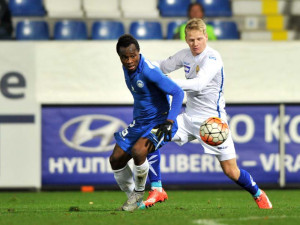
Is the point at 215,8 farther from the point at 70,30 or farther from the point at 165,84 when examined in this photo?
the point at 165,84

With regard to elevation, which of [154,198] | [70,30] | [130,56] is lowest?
[154,198]

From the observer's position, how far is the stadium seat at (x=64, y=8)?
42.8 ft

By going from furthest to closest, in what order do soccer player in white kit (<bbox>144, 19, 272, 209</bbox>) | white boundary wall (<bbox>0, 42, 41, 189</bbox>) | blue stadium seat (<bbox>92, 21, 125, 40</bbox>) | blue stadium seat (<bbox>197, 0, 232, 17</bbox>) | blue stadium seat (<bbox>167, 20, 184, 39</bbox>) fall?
blue stadium seat (<bbox>197, 0, 232, 17</bbox>)
blue stadium seat (<bbox>167, 20, 184, 39</bbox>)
blue stadium seat (<bbox>92, 21, 125, 40</bbox>)
white boundary wall (<bbox>0, 42, 41, 189</bbox>)
soccer player in white kit (<bbox>144, 19, 272, 209</bbox>)

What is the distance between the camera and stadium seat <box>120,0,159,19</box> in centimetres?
1328

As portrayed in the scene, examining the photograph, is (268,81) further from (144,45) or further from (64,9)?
(64,9)

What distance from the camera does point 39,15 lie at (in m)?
13.2

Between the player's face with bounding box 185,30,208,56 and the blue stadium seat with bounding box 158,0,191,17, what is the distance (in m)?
6.16

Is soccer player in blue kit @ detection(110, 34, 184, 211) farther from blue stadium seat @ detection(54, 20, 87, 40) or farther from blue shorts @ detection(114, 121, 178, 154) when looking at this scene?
blue stadium seat @ detection(54, 20, 87, 40)

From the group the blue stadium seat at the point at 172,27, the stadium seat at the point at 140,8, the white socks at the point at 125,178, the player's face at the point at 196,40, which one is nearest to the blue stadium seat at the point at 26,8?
the stadium seat at the point at 140,8

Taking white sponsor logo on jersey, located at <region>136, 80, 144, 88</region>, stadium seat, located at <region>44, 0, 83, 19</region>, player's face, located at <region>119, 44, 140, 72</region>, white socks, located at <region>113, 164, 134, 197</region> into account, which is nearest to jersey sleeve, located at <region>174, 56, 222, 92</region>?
white sponsor logo on jersey, located at <region>136, 80, 144, 88</region>

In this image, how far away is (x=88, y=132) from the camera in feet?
36.0

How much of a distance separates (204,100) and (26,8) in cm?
666

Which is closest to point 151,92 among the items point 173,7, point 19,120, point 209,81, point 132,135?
point 132,135

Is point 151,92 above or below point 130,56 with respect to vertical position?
below
